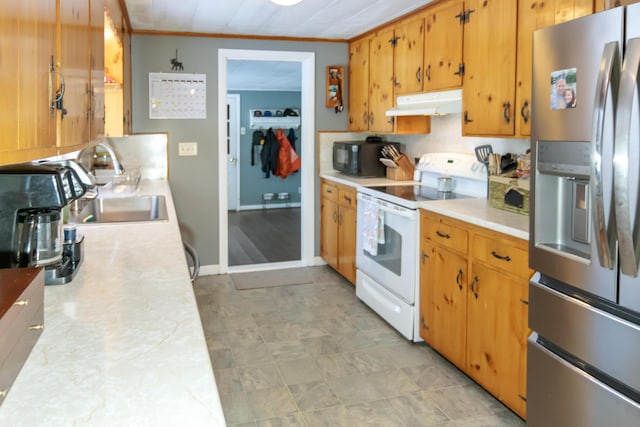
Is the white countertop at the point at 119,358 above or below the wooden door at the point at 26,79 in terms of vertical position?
below

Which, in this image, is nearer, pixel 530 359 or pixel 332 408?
pixel 530 359

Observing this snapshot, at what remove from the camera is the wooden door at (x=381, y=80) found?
14.1 feet

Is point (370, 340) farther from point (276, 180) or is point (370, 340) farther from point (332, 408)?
point (276, 180)

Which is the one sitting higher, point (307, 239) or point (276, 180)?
point (276, 180)

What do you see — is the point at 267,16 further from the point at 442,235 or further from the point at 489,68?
the point at 442,235

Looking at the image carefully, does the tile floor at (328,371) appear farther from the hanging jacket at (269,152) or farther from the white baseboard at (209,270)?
the hanging jacket at (269,152)

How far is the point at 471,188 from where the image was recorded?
3.77 meters

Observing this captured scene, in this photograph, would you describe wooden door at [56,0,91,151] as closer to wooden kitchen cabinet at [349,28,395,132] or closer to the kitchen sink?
the kitchen sink

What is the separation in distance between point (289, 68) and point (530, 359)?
499 cm

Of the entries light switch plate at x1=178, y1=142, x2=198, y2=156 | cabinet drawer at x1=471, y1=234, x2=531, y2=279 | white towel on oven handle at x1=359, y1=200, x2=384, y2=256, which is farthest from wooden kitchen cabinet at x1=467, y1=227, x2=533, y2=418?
light switch plate at x1=178, y1=142, x2=198, y2=156

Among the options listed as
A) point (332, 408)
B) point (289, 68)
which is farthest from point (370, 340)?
point (289, 68)

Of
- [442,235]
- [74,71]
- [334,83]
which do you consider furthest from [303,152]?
[74,71]

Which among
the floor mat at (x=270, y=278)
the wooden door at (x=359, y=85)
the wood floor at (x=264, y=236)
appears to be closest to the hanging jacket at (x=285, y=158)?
the wood floor at (x=264, y=236)

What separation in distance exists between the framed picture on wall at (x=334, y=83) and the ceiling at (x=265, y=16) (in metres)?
0.37
